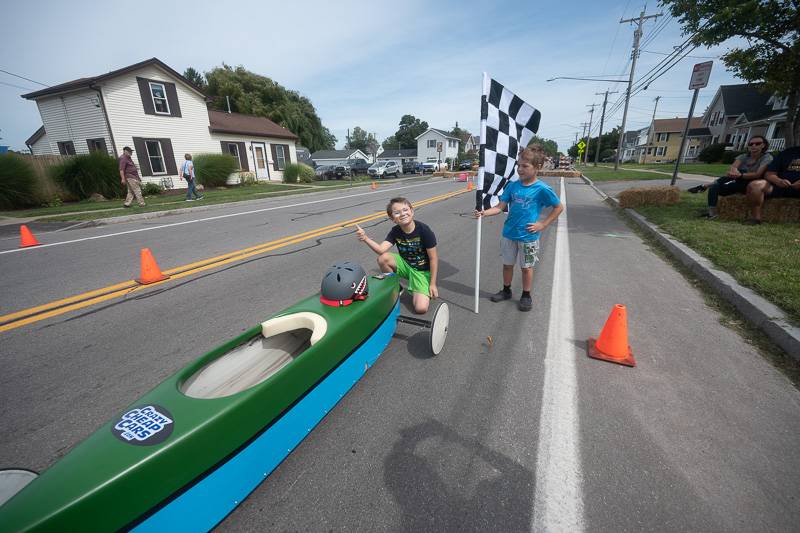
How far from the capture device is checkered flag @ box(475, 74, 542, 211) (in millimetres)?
3611

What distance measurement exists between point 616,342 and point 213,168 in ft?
70.7

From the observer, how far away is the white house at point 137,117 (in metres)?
16.5

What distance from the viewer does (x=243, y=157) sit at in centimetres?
2377

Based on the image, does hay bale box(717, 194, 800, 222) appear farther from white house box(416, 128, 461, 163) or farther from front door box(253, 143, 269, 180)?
white house box(416, 128, 461, 163)

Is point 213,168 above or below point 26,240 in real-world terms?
above

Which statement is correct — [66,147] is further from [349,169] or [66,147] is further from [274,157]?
[349,169]

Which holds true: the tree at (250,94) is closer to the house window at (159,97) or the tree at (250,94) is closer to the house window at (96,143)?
the house window at (159,97)

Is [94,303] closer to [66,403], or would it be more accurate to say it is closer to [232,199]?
[66,403]

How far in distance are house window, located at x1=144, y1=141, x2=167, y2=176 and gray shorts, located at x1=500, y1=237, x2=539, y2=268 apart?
2051cm

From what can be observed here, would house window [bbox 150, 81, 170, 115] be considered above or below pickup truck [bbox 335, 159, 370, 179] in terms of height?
above

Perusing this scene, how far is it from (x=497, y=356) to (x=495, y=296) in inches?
50.2

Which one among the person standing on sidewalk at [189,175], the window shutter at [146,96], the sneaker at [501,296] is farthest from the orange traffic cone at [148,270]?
the window shutter at [146,96]

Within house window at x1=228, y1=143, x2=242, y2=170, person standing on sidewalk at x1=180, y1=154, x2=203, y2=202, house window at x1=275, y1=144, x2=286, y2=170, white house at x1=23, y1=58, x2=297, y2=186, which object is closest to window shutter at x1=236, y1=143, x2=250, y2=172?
house window at x1=228, y1=143, x2=242, y2=170

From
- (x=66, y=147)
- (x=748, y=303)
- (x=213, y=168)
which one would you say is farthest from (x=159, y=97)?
(x=748, y=303)
